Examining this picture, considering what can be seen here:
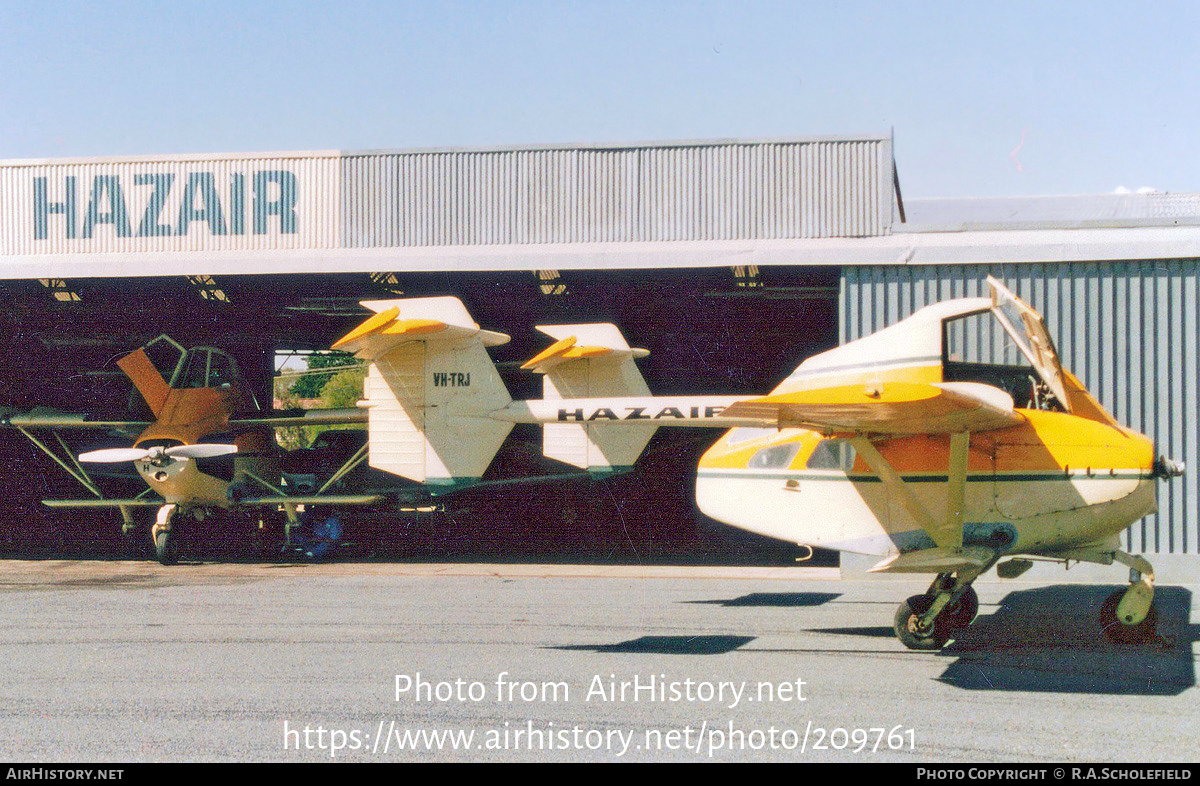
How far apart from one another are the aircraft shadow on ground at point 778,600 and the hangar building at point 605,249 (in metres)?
4.11

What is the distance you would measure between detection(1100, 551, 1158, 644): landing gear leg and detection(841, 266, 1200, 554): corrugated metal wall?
481 cm

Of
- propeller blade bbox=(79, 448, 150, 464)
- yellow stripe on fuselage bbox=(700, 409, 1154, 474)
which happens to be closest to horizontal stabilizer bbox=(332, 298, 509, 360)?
yellow stripe on fuselage bbox=(700, 409, 1154, 474)

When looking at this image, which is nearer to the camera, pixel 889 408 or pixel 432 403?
pixel 889 408

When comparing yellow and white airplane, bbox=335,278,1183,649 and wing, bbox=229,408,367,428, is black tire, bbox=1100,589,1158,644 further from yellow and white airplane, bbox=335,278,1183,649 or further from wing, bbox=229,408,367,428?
wing, bbox=229,408,367,428

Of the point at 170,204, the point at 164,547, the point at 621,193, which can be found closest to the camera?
the point at 621,193

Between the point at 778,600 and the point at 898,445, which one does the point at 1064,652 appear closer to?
the point at 898,445

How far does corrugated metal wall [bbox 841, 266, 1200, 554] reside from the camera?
12.9 metres

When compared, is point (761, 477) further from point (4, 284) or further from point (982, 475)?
point (4, 284)

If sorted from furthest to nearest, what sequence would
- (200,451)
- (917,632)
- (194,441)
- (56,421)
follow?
(56,421)
(194,441)
(200,451)
(917,632)

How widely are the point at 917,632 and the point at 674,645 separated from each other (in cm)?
219

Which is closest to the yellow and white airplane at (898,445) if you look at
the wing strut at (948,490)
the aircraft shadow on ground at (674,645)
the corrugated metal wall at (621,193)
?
the wing strut at (948,490)

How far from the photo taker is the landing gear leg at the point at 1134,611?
845 cm

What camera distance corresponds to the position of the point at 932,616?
8422 millimetres

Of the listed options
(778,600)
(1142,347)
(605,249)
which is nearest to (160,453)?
(605,249)
